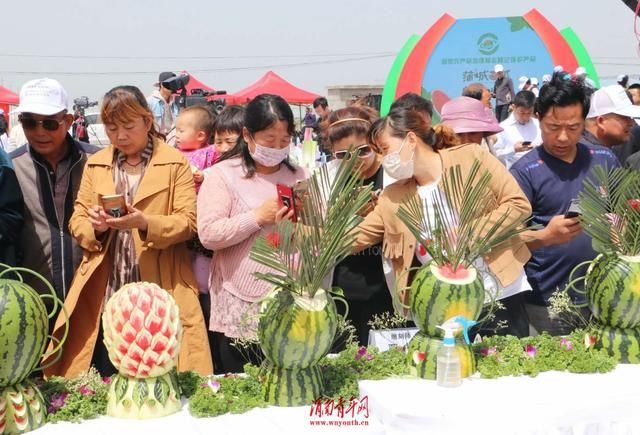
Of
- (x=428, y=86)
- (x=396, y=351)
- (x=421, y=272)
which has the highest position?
(x=428, y=86)

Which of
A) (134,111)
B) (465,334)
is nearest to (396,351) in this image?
(465,334)

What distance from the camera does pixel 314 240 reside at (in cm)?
181

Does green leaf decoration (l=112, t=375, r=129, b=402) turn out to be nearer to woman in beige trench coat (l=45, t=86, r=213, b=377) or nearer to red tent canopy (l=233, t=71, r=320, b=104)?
woman in beige trench coat (l=45, t=86, r=213, b=377)

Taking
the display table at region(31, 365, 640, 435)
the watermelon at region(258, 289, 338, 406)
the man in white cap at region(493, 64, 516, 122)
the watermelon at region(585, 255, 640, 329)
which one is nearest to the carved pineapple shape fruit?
the display table at region(31, 365, 640, 435)

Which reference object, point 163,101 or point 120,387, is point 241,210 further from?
point 163,101

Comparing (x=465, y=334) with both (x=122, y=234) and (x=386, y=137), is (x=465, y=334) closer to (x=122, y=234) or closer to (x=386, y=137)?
(x=386, y=137)

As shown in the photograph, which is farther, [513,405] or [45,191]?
[45,191]

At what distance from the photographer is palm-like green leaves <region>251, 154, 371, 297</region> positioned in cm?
179

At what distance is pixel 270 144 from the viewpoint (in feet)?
8.87

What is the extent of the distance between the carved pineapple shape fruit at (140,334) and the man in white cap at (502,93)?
10119mm

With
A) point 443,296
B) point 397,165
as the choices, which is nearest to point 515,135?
point 397,165

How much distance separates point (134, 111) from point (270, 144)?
1.74 ft

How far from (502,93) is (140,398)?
10.6m

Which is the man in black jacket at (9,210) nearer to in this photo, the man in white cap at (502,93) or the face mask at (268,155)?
the face mask at (268,155)
